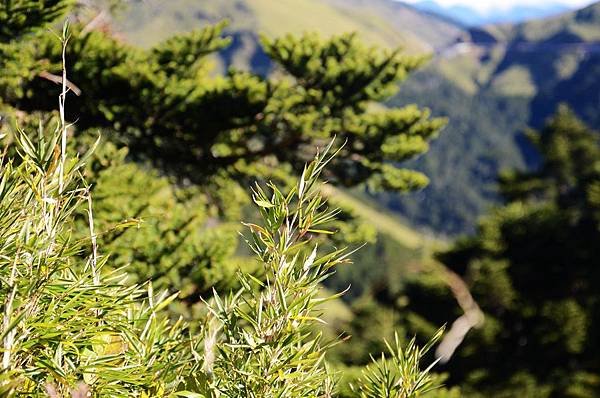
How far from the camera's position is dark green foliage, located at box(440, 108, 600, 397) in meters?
23.8

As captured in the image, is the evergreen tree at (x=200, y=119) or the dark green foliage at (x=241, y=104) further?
the dark green foliage at (x=241, y=104)

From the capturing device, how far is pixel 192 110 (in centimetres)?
998

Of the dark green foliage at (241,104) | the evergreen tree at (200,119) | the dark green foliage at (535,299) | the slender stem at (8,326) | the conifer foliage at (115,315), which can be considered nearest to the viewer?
the slender stem at (8,326)

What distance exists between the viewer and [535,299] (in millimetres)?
27078

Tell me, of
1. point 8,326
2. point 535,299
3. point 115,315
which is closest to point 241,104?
point 115,315

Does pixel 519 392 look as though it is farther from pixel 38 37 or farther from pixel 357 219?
pixel 38 37

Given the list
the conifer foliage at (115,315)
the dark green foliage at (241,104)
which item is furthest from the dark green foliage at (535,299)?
the conifer foliage at (115,315)

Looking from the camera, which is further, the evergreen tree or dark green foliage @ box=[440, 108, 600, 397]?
dark green foliage @ box=[440, 108, 600, 397]

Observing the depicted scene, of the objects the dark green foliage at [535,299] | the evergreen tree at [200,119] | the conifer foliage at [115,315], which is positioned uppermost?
the conifer foliage at [115,315]

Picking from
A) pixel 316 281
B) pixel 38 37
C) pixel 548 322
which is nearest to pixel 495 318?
pixel 548 322

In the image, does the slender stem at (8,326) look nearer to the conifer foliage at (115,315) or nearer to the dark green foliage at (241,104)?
the conifer foliage at (115,315)

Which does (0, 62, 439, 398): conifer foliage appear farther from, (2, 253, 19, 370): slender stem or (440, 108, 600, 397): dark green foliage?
(440, 108, 600, 397): dark green foliage

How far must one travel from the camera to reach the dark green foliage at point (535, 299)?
2377 cm

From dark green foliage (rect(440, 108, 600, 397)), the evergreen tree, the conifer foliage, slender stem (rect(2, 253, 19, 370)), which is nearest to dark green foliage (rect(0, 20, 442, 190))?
the evergreen tree
